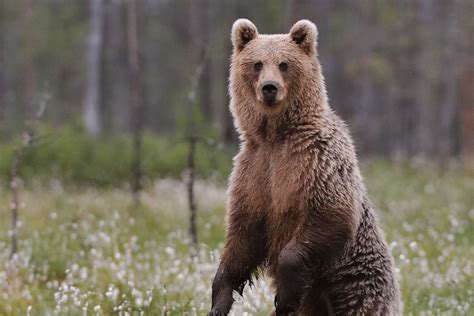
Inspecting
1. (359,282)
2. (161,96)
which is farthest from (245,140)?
(161,96)

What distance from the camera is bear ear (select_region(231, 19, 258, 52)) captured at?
5023 mm

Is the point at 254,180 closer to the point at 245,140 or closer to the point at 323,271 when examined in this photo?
the point at 245,140

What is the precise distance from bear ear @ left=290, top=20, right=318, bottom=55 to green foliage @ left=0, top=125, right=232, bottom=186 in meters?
9.25

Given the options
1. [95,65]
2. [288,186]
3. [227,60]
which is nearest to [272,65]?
[288,186]

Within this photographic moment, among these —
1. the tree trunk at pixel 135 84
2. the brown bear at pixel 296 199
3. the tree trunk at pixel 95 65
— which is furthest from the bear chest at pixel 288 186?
the tree trunk at pixel 95 65

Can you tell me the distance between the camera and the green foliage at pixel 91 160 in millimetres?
15234

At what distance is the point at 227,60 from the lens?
23953 millimetres

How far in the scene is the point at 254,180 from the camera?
4746 millimetres

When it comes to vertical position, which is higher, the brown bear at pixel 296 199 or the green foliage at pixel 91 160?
the brown bear at pixel 296 199

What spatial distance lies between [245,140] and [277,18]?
31666 mm

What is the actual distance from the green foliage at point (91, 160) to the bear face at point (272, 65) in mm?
9176

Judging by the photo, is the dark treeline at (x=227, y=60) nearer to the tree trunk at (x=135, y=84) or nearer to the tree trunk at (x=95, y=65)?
the tree trunk at (x=95, y=65)

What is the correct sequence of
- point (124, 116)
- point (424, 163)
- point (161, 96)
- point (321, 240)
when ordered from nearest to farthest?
point (321, 240), point (424, 163), point (124, 116), point (161, 96)

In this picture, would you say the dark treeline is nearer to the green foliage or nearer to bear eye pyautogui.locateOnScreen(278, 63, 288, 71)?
the green foliage
